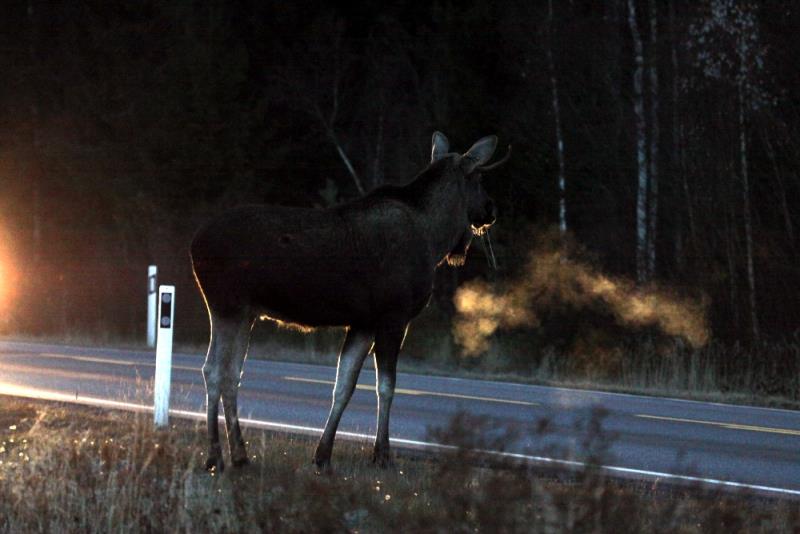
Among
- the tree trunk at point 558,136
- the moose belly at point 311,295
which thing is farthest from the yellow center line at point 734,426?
the tree trunk at point 558,136

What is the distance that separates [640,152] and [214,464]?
67.7ft

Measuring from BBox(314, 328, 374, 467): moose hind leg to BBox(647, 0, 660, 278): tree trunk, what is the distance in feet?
58.8

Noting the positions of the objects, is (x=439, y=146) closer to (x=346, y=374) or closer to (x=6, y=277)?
(x=346, y=374)

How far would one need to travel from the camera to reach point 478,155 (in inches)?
407

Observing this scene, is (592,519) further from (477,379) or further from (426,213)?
(477,379)

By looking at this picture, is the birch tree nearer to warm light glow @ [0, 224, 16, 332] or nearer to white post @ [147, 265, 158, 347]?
white post @ [147, 265, 158, 347]

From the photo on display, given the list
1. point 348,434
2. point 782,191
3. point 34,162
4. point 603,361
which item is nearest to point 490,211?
point 348,434

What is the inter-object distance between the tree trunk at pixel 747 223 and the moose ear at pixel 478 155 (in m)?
15.0

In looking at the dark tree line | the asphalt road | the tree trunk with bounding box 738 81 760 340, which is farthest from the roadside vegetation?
the asphalt road

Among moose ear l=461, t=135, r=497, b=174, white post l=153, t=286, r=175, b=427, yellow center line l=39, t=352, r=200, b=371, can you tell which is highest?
moose ear l=461, t=135, r=497, b=174

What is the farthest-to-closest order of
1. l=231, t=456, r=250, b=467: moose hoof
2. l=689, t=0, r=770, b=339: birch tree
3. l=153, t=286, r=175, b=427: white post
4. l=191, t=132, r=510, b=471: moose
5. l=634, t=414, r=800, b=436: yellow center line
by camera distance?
l=689, t=0, r=770, b=339: birch tree, l=634, t=414, r=800, b=436: yellow center line, l=153, t=286, r=175, b=427: white post, l=231, t=456, r=250, b=467: moose hoof, l=191, t=132, r=510, b=471: moose

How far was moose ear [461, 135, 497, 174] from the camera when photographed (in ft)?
33.7

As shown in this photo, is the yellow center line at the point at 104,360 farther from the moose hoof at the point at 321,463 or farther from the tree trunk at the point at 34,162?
the tree trunk at the point at 34,162

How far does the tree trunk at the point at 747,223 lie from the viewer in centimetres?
2466
